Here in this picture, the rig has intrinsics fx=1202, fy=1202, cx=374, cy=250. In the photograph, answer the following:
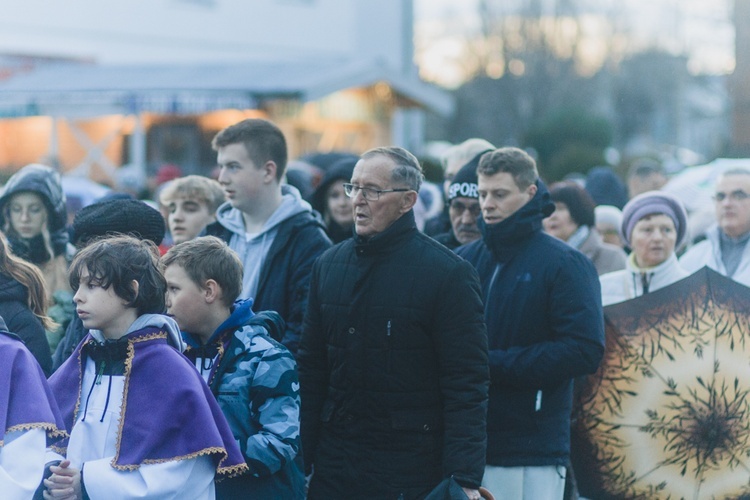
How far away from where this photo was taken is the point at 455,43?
4053 centimetres

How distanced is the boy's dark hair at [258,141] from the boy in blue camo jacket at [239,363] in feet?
4.12

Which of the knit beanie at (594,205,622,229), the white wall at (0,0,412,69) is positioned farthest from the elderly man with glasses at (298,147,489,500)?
the white wall at (0,0,412,69)

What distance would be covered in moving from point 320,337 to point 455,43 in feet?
120

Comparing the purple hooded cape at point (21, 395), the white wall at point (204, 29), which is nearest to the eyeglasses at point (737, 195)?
the purple hooded cape at point (21, 395)

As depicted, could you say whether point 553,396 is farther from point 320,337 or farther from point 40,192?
point 40,192

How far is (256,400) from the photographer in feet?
13.8

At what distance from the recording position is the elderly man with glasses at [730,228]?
6.89 m

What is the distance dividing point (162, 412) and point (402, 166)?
1440mm

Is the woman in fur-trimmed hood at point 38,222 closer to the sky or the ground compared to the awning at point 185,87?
closer to the ground

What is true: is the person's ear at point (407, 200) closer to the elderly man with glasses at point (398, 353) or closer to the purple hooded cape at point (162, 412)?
the elderly man with glasses at point (398, 353)

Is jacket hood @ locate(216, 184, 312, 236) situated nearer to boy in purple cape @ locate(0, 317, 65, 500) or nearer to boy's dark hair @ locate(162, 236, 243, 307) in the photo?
boy's dark hair @ locate(162, 236, 243, 307)

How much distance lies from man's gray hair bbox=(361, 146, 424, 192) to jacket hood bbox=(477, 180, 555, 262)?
69 centimetres

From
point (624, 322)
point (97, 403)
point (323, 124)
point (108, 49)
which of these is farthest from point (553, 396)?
point (108, 49)

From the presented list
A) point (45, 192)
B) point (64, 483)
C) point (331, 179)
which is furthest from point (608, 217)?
point (64, 483)
